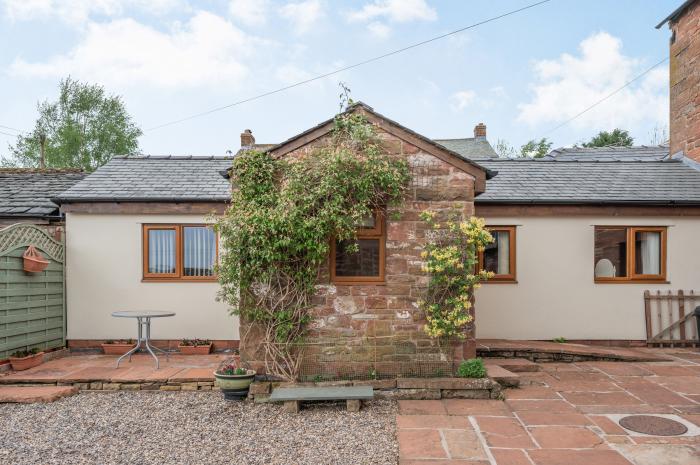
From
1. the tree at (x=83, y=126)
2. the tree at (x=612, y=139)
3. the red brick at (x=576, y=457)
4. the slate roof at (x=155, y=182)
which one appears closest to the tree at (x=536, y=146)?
the tree at (x=612, y=139)

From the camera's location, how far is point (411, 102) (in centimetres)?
1814

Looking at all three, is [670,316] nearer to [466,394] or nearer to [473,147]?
[466,394]

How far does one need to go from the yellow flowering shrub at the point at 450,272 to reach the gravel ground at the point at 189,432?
4.41ft

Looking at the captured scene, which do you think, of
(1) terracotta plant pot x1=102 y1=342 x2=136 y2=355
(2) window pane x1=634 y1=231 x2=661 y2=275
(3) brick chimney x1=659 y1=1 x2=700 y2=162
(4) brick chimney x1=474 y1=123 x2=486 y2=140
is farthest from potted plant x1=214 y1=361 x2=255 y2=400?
(4) brick chimney x1=474 y1=123 x2=486 y2=140

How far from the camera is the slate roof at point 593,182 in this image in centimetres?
→ 934

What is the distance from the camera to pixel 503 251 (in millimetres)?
9547

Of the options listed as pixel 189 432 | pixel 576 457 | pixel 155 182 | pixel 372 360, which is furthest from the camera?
pixel 155 182

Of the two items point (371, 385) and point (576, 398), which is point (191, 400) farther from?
point (576, 398)

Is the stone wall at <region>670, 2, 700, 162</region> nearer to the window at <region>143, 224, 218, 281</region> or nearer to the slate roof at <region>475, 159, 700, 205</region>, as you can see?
the slate roof at <region>475, 159, 700, 205</region>

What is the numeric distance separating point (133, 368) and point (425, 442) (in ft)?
16.5

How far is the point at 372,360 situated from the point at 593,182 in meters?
6.70

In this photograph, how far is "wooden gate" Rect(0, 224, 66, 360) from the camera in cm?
746

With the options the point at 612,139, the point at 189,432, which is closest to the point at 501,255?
the point at 189,432

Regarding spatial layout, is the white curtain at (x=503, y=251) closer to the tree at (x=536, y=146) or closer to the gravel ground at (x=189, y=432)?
the gravel ground at (x=189, y=432)
